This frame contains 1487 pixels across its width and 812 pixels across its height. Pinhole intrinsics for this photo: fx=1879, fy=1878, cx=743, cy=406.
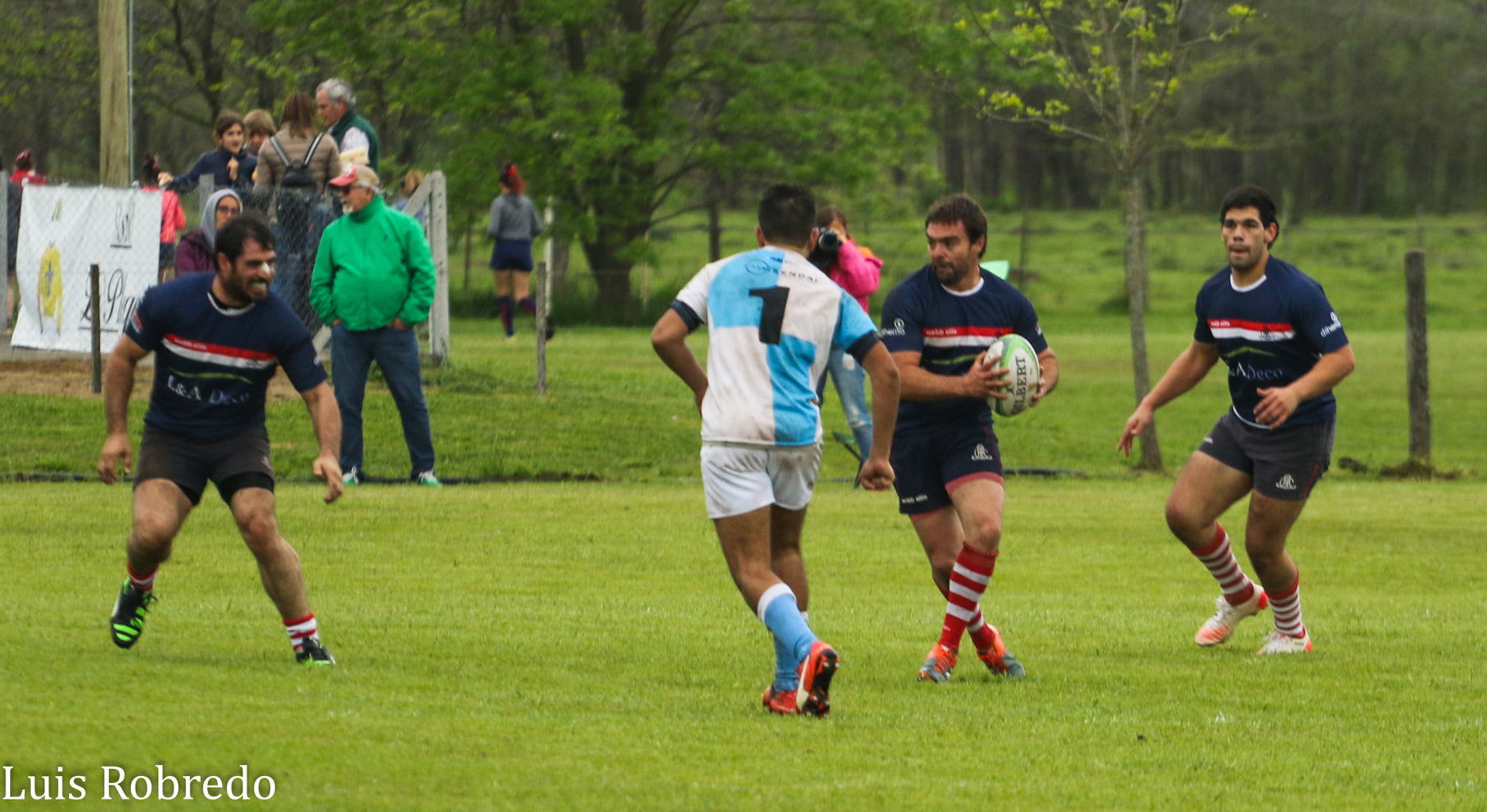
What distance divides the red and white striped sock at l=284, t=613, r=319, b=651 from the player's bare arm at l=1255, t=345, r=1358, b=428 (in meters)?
3.94

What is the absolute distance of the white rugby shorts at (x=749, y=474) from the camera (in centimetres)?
652

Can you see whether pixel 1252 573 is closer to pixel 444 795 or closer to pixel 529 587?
pixel 529 587

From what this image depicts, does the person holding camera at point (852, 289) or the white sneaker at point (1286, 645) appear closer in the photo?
the white sneaker at point (1286, 645)

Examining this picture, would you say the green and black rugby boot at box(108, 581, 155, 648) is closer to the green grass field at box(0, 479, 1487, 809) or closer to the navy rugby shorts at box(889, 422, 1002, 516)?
the green grass field at box(0, 479, 1487, 809)

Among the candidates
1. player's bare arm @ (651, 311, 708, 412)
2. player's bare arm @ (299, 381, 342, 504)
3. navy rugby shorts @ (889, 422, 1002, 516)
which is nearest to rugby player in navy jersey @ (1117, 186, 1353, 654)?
navy rugby shorts @ (889, 422, 1002, 516)

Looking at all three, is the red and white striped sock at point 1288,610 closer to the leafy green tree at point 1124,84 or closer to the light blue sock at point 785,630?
the light blue sock at point 785,630

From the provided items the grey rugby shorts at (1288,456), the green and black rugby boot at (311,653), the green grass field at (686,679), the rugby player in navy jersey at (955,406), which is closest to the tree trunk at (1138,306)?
the green grass field at (686,679)

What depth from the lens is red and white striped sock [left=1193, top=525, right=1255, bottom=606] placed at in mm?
8586

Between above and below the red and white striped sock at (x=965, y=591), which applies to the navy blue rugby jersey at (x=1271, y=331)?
above

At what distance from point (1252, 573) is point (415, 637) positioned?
598 centimetres

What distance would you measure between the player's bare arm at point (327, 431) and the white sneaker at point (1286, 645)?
13.7 ft

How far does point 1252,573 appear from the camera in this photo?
11852 millimetres

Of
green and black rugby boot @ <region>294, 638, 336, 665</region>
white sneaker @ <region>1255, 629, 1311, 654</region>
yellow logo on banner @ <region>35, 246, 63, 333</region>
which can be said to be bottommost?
white sneaker @ <region>1255, 629, 1311, 654</region>

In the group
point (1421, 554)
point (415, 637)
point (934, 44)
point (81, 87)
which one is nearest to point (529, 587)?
point (415, 637)
